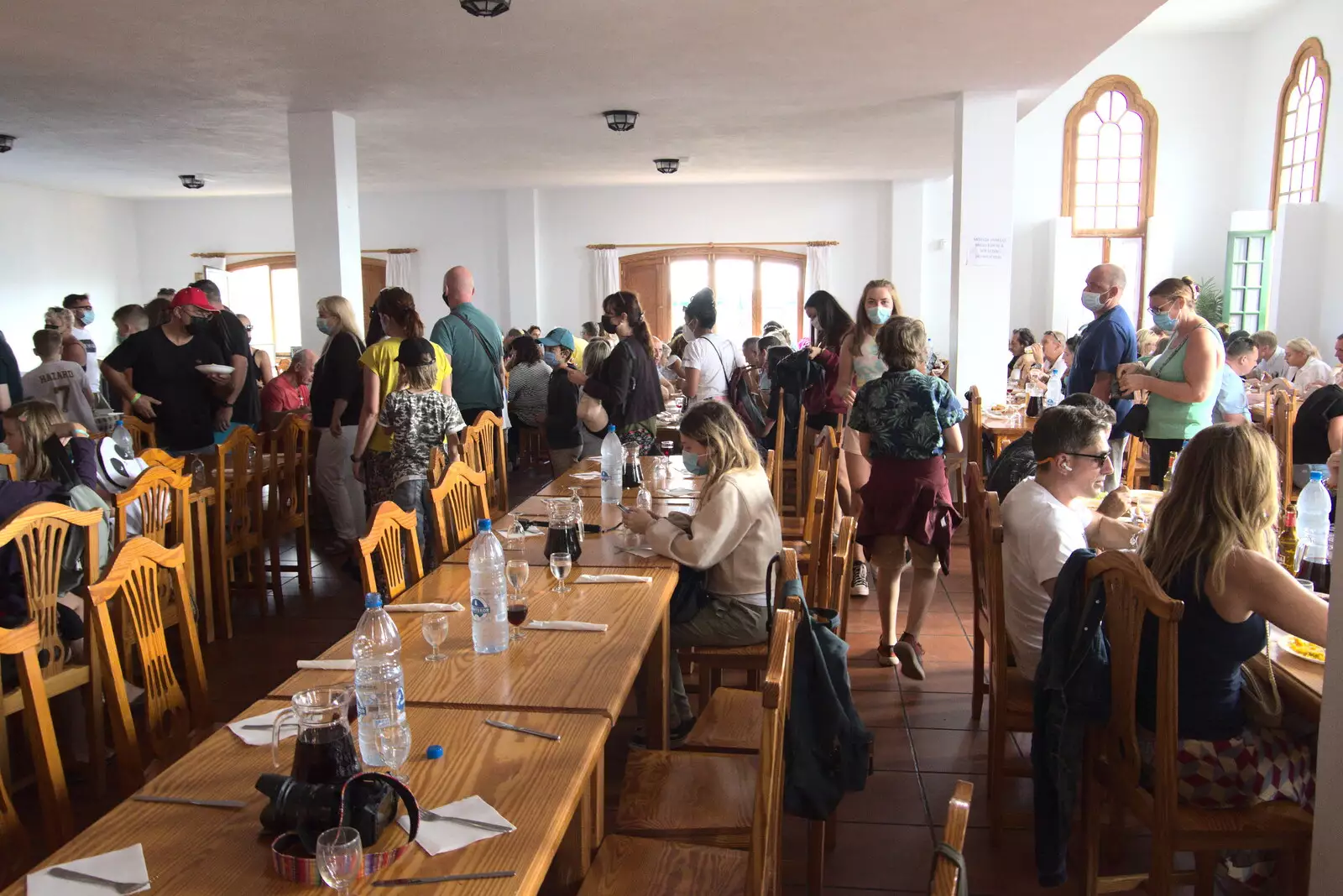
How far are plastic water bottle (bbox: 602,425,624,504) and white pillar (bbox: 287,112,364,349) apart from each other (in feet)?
11.1

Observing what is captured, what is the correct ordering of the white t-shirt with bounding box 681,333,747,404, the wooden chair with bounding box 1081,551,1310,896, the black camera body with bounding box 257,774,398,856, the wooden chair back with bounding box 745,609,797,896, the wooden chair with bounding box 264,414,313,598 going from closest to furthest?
the black camera body with bounding box 257,774,398,856 < the wooden chair back with bounding box 745,609,797,896 < the wooden chair with bounding box 1081,551,1310,896 < the wooden chair with bounding box 264,414,313,598 < the white t-shirt with bounding box 681,333,747,404

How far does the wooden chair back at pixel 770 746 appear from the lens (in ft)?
4.85

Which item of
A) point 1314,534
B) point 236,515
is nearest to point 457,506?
point 236,515

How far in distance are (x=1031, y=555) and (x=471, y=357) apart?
3582mm

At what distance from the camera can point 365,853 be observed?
139cm

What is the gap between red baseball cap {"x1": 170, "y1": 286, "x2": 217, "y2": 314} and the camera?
5.33 meters

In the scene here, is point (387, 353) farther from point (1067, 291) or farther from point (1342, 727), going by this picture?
point (1067, 291)

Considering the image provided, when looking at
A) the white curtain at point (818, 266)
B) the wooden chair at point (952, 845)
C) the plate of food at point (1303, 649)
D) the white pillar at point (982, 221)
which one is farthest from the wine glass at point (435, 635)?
the white curtain at point (818, 266)

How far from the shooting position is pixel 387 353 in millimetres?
4754

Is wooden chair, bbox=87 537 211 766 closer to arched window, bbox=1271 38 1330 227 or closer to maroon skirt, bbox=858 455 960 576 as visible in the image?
maroon skirt, bbox=858 455 960 576

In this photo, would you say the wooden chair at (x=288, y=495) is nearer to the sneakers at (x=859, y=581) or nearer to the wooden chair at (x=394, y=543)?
the wooden chair at (x=394, y=543)

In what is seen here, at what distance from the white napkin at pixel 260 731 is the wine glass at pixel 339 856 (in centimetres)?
50

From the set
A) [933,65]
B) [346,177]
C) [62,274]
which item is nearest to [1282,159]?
[933,65]

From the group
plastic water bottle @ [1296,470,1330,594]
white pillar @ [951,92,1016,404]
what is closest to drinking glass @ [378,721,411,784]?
plastic water bottle @ [1296,470,1330,594]
